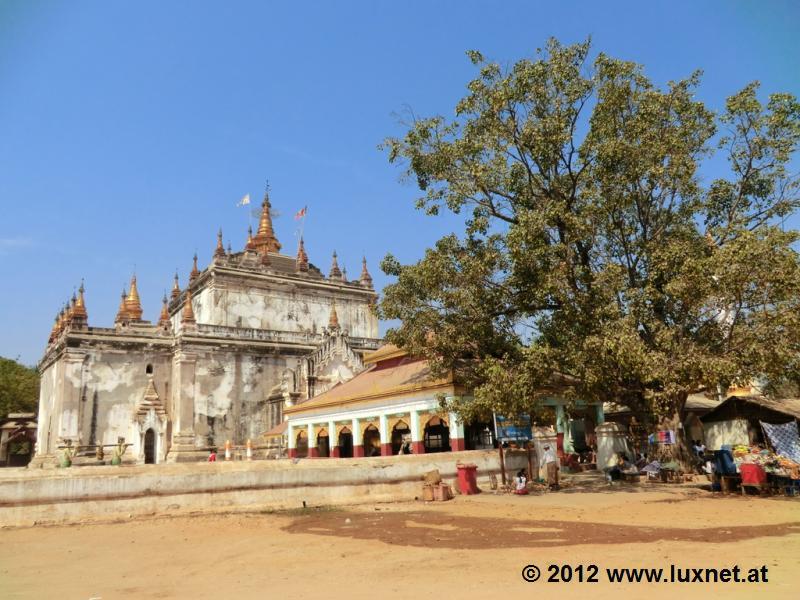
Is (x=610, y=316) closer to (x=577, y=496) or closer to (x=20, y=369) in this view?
(x=577, y=496)

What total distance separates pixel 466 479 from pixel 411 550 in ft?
26.4

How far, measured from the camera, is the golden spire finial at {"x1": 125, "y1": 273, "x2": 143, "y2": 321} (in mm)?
47094

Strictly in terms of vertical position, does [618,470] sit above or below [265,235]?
below

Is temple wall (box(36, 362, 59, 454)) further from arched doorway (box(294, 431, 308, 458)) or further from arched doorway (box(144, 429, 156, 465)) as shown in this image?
arched doorway (box(294, 431, 308, 458))

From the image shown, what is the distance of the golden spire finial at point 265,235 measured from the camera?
167 ft

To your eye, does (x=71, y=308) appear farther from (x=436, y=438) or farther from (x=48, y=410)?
(x=436, y=438)

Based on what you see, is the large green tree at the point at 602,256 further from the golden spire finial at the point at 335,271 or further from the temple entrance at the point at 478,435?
the golden spire finial at the point at 335,271

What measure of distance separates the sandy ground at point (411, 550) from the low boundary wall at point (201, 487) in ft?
1.49

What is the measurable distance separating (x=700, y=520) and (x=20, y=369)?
65.8m

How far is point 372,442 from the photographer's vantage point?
29.5m

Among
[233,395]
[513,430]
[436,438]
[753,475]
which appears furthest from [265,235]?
[753,475]

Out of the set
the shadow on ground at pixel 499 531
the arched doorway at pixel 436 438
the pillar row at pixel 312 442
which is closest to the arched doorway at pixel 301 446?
the pillar row at pixel 312 442

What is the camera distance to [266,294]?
1752 inches

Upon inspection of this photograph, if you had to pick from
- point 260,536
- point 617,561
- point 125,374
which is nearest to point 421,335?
point 260,536
